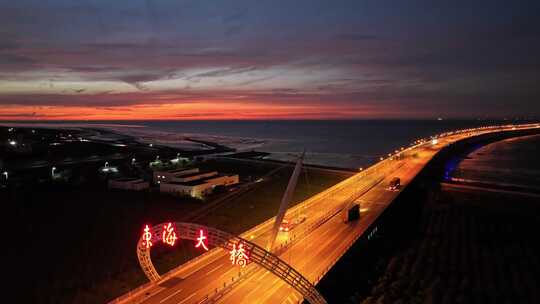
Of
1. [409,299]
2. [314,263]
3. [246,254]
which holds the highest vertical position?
A: [246,254]

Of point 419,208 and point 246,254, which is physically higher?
point 246,254

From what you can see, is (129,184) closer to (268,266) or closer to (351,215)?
(351,215)

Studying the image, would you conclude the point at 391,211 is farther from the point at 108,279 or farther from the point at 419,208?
the point at 108,279

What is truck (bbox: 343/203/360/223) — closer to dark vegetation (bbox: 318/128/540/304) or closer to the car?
dark vegetation (bbox: 318/128/540/304)

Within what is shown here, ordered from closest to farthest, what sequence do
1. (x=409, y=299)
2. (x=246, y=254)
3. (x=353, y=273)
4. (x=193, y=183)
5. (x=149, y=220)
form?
1. (x=246, y=254)
2. (x=409, y=299)
3. (x=353, y=273)
4. (x=149, y=220)
5. (x=193, y=183)

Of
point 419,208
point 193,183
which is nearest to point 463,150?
point 419,208

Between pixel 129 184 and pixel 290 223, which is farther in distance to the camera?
pixel 129 184

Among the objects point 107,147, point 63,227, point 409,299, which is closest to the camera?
point 409,299

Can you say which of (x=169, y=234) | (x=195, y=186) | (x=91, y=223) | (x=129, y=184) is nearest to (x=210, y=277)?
(x=169, y=234)

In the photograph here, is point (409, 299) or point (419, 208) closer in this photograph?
point (409, 299)
